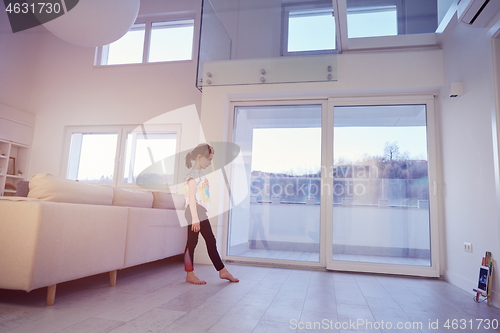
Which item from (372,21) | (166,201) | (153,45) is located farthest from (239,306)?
(153,45)

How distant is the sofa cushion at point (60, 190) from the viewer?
2.14 meters

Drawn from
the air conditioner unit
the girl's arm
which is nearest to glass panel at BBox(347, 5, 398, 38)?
the air conditioner unit

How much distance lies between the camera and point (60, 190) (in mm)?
2197

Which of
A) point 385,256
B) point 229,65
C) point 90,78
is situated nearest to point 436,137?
point 385,256

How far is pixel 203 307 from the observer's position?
2.19 metres

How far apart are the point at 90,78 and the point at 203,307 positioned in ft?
16.1

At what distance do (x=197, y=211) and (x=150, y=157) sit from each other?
2.67 meters

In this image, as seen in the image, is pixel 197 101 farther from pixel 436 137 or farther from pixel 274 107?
pixel 436 137

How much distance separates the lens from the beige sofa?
194 centimetres

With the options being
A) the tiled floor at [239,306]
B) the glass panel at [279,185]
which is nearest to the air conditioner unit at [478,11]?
the glass panel at [279,185]

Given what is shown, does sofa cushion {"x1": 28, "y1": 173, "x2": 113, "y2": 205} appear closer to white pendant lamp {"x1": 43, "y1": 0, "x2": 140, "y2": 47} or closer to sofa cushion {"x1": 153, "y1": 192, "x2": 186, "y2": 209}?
sofa cushion {"x1": 153, "y1": 192, "x2": 186, "y2": 209}

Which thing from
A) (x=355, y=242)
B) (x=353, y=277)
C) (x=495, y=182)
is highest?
(x=495, y=182)

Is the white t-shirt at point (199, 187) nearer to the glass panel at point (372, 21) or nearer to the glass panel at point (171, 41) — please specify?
the glass panel at point (372, 21)

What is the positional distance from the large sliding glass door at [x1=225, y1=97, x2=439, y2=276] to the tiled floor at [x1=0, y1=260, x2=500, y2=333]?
707 millimetres
